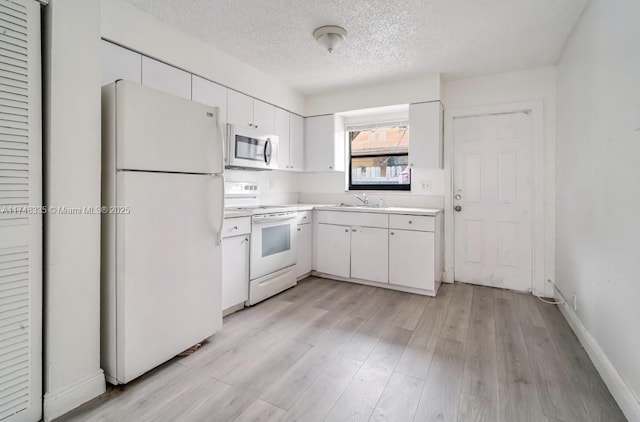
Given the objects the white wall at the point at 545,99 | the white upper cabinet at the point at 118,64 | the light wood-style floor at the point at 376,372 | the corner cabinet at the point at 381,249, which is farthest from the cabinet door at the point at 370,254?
the white upper cabinet at the point at 118,64

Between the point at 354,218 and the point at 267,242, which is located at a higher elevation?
the point at 354,218

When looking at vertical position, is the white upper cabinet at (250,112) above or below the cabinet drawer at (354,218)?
above

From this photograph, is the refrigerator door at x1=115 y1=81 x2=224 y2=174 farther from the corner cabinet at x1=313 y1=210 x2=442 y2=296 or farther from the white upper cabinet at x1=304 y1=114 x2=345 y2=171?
the white upper cabinet at x1=304 y1=114 x2=345 y2=171

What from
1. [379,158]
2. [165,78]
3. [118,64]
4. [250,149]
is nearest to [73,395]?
[118,64]

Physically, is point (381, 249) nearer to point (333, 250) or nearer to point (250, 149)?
point (333, 250)

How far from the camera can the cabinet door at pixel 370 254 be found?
3.49m

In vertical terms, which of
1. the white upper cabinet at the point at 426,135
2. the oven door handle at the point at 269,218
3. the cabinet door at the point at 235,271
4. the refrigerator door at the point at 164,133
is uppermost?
the white upper cabinet at the point at 426,135

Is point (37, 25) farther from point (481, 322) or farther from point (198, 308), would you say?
point (481, 322)

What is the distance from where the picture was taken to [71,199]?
1.57m

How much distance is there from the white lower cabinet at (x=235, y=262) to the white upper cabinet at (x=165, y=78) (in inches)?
45.9

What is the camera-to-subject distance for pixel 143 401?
1.63 metres

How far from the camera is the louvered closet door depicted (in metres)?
1.35

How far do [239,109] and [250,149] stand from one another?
437 millimetres

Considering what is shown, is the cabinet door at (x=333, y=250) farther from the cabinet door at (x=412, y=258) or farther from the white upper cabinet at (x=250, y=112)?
the white upper cabinet at (x=250, y=112)
